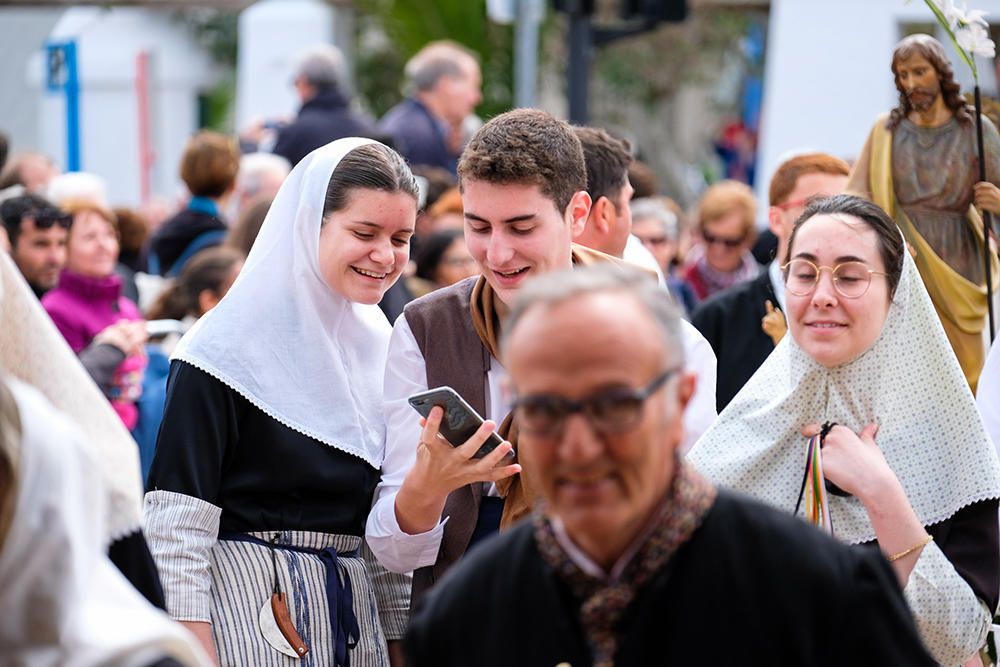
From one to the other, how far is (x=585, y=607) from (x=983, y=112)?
291cm

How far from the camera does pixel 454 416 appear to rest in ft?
11.2

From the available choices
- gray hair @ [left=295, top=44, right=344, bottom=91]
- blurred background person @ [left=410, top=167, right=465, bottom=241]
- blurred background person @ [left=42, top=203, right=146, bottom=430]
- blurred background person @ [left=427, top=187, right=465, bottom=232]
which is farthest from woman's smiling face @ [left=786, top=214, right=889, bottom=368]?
gray hair @ [left=295, top=44, right=344, bottom=91]

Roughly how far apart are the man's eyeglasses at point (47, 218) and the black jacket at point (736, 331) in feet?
9.63

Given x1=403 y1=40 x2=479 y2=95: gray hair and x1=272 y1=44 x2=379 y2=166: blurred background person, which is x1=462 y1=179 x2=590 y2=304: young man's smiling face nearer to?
x1=272 y1=44 x2=379 y2=166: blurred background person

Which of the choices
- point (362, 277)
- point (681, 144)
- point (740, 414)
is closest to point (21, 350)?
point (362, 277)

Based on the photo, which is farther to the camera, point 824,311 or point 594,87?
point 594,87

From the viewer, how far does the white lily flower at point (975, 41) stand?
174 inches

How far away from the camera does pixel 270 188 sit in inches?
338

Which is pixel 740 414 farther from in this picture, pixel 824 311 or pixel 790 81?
pixel 790 81

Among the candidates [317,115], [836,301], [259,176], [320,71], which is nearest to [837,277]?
[836,301]

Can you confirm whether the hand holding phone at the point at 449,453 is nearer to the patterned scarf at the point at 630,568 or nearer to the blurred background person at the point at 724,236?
the patterned scarf at the point at 630,568

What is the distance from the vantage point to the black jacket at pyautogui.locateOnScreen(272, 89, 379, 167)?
391 inches

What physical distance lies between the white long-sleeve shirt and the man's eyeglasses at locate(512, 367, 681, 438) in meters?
1.48

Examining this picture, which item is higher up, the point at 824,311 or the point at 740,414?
the point at 824,311
